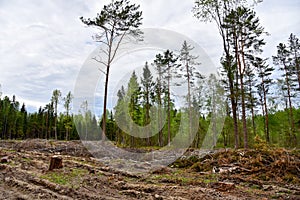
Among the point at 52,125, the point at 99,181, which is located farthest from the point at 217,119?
the point at 52,125

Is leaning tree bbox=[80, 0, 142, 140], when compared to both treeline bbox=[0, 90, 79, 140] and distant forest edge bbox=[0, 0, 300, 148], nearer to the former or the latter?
distant forest edge bbox=[0, 0, 300, 148]

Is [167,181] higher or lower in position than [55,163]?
lower

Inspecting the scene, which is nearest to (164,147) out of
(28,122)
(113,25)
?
(113,25)

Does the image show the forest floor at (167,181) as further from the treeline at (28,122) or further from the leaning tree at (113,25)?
the treeline at (28,122)

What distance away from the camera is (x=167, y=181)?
8.33m

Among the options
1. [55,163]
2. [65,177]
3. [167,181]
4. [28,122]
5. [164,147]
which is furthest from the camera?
[28,122]

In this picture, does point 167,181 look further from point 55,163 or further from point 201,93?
point 201,93

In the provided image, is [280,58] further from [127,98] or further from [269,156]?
[269,156]

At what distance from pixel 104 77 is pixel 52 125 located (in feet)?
168

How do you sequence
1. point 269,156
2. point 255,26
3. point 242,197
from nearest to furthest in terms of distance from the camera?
point 242,197, point 269,156, point 255,26

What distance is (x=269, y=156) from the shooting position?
36.9 feet

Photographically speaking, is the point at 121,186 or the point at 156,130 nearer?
the point at 121,186

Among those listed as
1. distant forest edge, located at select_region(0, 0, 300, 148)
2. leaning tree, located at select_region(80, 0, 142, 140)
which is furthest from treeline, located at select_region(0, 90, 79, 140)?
leaning tree, located at select_region(80, 0, 142, 140)

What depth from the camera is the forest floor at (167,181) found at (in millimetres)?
6285
